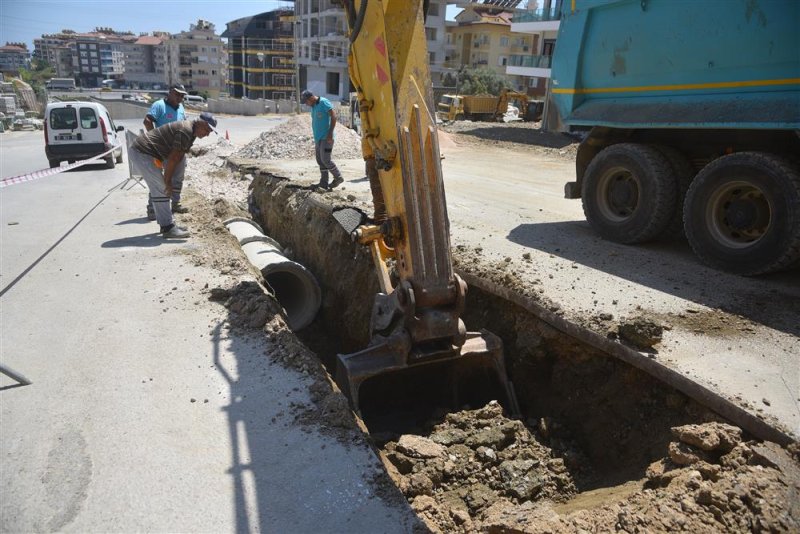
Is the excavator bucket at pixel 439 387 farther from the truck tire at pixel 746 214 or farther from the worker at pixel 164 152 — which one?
the worker at pixel 164 152

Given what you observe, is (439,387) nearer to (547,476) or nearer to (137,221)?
(547,476)

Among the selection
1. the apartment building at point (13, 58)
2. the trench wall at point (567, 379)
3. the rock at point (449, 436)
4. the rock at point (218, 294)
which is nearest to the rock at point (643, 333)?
the trench wall at point (567, 379)

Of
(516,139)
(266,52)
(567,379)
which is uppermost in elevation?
(266,52)

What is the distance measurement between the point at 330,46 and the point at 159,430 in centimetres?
5752

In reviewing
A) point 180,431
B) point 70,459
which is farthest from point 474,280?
point 70,459

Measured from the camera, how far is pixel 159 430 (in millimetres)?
3402

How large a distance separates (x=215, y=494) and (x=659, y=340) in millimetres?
3039

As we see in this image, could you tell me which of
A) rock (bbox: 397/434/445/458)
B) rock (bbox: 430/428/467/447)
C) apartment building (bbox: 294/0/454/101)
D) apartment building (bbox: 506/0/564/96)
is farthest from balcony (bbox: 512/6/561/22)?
rock (bbox: 397/434/445/458)

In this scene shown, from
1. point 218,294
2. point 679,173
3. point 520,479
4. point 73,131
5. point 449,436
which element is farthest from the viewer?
point 73,131

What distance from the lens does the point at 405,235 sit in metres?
3.97

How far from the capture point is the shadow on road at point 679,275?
463cm

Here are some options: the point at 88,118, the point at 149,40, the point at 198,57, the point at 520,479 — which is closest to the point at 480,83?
the point at 88,118

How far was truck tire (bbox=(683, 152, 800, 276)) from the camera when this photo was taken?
4965 mm

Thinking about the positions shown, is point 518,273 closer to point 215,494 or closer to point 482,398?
point 482,398
